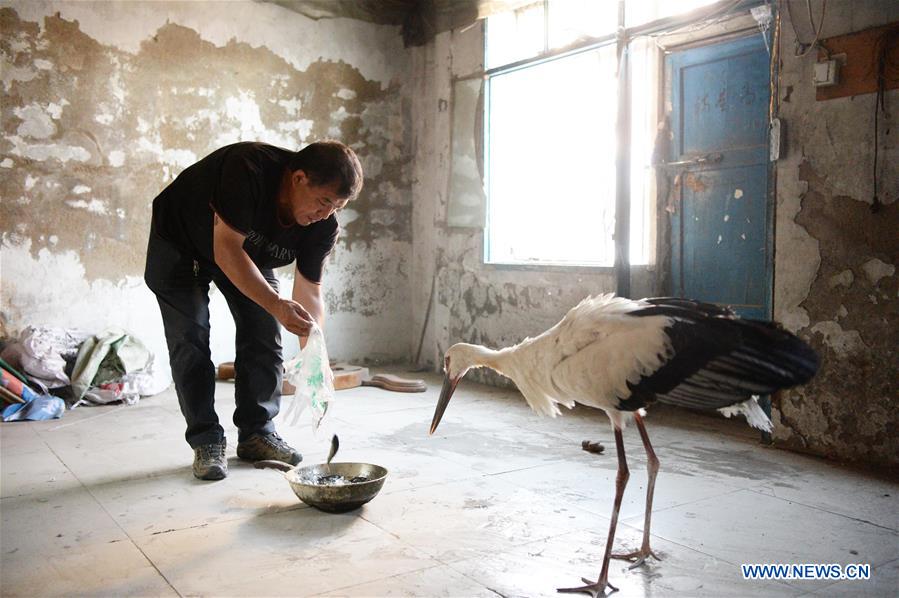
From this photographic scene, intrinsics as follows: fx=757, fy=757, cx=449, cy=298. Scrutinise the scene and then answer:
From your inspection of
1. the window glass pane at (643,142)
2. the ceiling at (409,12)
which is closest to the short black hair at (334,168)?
the window glass pane at (643,142)

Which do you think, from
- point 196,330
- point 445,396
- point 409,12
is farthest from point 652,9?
point 196,330

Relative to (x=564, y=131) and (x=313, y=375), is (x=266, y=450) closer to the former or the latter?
(x=313, y=375)

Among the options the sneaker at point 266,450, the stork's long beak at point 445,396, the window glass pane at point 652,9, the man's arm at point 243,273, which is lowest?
the sneaker at point 266,450

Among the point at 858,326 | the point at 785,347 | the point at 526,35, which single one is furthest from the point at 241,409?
the point at 526,35

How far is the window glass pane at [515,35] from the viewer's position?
19.7 ft

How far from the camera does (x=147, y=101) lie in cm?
602

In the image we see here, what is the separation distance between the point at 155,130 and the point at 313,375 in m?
3.76

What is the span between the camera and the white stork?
7.36 ft

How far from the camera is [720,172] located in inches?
191

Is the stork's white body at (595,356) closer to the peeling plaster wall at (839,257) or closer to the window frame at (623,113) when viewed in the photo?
the peeling plaster wall at (839,257)

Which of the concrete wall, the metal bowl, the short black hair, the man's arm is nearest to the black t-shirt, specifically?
the man's arm

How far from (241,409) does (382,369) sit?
3193 millimetres

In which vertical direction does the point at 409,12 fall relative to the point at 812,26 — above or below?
above

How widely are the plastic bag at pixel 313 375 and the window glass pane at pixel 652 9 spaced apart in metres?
3.22
